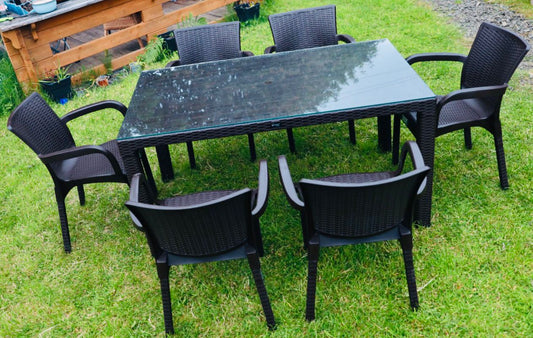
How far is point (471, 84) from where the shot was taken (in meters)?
3.19

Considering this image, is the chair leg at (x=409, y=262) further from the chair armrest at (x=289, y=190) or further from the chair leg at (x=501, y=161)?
the chair leg at (x=501, y=161)

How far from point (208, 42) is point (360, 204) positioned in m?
2.39

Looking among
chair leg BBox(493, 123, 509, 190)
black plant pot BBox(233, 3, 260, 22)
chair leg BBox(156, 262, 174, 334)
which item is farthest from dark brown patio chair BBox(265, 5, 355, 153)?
black plant pot BBox(233, 3, 260, 22)

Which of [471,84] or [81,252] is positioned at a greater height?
[471,84]

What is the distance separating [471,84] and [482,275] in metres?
1.37

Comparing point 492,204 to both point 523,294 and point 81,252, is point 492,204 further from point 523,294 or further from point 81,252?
point 81,252

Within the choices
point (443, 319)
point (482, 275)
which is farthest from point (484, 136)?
point (443, 319)

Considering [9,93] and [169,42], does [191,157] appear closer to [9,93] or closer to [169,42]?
[9,93]

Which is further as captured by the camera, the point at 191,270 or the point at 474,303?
the point at 191,270

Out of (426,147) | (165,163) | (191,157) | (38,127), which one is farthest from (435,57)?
(38,127)

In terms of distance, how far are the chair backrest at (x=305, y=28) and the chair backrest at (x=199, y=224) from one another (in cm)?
224

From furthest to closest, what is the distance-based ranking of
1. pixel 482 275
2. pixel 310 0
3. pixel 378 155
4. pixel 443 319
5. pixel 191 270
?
pixel 310 0, pixel 378 155, pixel 191 270, pixel 482 275, pixel 443 319

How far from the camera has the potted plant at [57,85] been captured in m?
5.11

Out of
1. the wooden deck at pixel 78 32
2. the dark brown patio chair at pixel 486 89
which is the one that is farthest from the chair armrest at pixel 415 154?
the wooden deck at pixel 78 32
